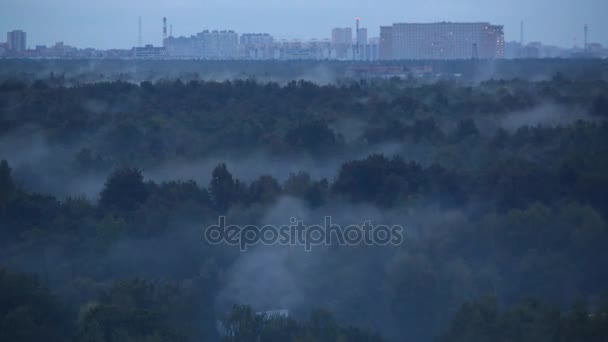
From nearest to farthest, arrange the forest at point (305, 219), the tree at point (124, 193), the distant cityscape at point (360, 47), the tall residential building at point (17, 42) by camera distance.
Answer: the forest at point (305, 219), the tree at point (124, 193), the tall residential building at point (17, 42), the distant cityscape at point (360, 47)

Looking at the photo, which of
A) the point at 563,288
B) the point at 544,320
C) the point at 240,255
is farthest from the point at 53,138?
the point at 544,320

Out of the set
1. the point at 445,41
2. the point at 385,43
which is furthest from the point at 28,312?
the point at 385,43

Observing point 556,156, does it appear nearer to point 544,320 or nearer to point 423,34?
point 544,320

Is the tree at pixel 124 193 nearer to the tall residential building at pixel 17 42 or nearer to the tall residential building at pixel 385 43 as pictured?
the tall residential building at pixel 17 42

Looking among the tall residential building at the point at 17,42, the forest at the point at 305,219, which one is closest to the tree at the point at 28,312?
the forest at the point at 305,219

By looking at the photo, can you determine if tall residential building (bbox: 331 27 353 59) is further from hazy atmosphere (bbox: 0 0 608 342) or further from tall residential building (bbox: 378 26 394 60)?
hazy atmosphere (bbox: 0 0 608 342)

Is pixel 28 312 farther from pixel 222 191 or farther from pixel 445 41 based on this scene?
pixel 445 41
